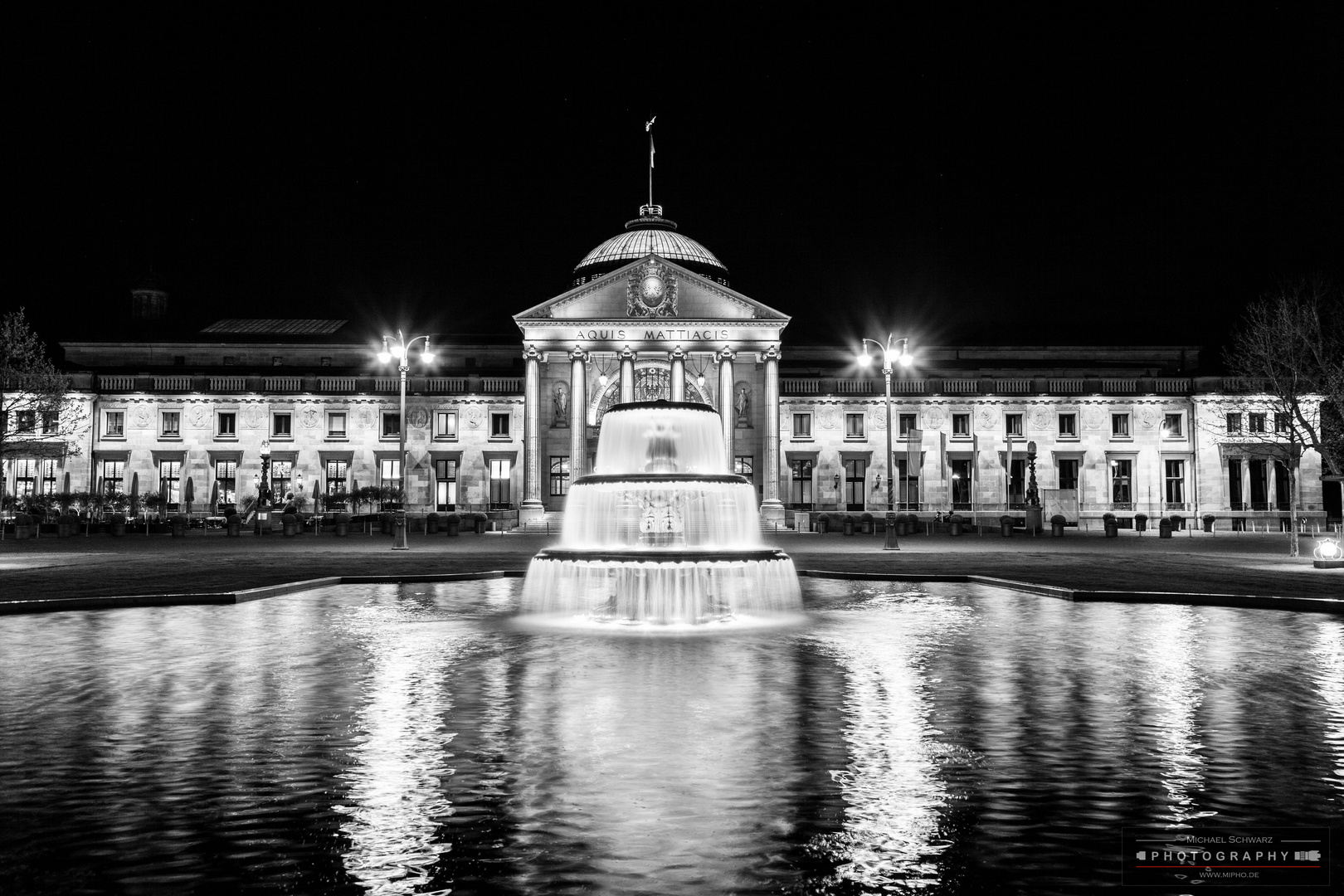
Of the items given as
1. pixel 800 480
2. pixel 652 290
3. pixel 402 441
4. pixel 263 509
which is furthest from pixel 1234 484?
pixel 263 509

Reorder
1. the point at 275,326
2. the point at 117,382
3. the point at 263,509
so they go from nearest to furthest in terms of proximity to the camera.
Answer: the point at 263,509 < the point at 117,382 < the point at 275,326

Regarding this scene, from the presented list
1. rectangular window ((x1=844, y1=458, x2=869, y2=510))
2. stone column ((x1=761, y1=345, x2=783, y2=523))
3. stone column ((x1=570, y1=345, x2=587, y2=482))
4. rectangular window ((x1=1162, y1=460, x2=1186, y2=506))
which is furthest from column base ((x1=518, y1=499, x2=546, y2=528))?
rectangular window ((x1=1162, y1=460, x2=1186, y2=506))

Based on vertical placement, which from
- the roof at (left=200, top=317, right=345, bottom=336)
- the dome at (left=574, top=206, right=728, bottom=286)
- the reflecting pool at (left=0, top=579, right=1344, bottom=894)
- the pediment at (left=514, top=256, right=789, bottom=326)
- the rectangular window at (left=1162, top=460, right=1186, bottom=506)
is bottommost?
the reflecting pool at (left=0, top=579, right=1344, bottom=894)

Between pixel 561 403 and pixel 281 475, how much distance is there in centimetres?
1962

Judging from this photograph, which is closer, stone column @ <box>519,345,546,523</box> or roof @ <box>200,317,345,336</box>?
stone column @ <box>519,345,546,523</box>

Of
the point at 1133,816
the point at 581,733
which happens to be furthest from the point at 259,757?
the point at 1133,816

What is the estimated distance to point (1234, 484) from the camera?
2822 inches

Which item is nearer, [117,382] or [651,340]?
[651,340]

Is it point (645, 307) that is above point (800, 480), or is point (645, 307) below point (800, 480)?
above

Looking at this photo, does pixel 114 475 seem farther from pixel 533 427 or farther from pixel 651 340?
pixel 651 340

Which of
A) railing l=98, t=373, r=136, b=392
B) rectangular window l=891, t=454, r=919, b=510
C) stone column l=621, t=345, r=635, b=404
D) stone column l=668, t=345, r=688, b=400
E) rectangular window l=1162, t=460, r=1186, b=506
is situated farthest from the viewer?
rectangular window l=1162, t=460, r=1186, b=506

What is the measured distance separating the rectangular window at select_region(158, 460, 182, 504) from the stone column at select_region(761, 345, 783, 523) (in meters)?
37.6

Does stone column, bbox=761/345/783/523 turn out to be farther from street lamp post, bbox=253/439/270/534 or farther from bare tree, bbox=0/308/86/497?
bare tree, bbox=0/308/86/497

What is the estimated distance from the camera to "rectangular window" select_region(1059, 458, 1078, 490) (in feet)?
239
